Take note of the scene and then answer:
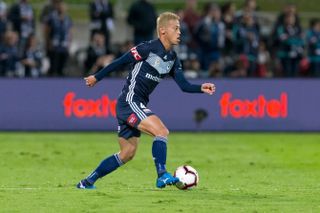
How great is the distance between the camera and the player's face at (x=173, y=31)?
12.5 metres

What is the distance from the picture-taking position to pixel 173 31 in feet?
41.0

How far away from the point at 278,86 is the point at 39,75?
579 cm

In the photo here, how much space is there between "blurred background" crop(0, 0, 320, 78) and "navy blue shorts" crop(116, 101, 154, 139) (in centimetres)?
1219

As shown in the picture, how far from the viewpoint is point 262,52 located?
26.2 meters

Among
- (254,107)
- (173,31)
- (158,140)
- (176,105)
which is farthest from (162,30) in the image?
(254,107)

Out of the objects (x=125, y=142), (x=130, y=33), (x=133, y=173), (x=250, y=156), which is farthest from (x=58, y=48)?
(x=125, y=142)

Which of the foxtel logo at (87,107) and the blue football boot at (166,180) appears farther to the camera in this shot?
the foxtel logo at (87,107)

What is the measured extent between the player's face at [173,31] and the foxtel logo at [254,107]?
11.8m

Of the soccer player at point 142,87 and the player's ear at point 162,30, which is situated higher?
the player's ear at point 162,30

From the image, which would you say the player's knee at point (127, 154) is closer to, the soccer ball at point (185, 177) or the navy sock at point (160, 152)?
the navy sock at point (160, 152)

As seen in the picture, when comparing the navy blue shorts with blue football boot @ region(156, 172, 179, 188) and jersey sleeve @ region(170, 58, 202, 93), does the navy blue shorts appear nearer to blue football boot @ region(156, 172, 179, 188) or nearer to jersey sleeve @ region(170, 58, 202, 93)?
jersey sleeve @ region(170, 58, 202, 93)

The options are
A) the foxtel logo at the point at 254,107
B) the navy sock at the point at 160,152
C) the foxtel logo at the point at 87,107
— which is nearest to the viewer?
the navy sock at the point at 160,152

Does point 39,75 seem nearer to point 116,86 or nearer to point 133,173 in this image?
point 116,86

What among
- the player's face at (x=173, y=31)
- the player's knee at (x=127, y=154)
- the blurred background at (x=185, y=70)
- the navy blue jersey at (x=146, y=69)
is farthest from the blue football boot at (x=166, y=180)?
the blurred background at (x=185, y=70)
